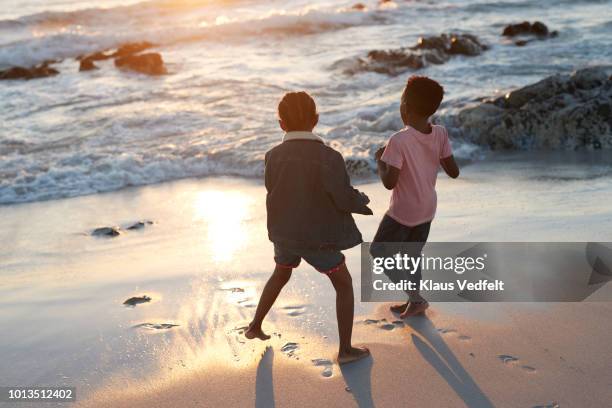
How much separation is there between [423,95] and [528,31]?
56.7 feet

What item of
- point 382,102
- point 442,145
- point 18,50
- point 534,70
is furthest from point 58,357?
point 18,50

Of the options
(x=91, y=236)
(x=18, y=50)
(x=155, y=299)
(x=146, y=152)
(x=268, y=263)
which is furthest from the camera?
(x=18, y=50)

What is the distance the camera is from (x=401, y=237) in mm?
3680

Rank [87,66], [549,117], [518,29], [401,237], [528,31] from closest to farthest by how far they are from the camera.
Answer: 1. [401,237]
2. [549,117]
3. [87,66]
4. [528,31]
5. [518,29]

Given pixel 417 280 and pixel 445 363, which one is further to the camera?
pixel 417 280

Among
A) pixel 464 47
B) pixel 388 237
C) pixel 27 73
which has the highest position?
pixel 388 237

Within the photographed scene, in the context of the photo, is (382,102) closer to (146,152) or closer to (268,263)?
(146,152)

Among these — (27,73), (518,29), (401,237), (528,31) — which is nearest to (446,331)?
(401,237)

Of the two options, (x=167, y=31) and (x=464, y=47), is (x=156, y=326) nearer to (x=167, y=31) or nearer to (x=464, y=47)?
(x=464, y=47)

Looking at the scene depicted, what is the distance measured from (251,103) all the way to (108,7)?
2040 centimetres

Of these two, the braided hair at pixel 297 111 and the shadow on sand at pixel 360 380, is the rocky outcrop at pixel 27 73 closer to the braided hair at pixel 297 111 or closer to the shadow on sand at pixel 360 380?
the braided hair at pixel 297 111

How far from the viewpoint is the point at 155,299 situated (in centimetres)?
415

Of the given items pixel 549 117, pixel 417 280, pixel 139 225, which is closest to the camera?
pixel 417 280

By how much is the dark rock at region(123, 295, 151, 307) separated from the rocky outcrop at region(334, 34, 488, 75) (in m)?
11.3
